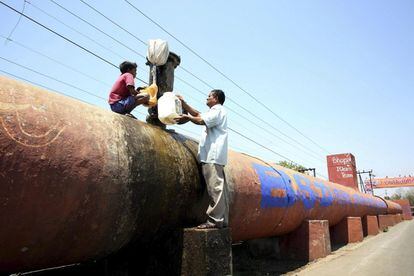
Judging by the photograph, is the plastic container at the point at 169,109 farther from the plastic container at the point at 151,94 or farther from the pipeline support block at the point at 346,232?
the pipeline support block at the point at 346,232

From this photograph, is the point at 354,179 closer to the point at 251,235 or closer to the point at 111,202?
the point at 251,235

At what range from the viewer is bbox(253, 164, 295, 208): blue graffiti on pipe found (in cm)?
567

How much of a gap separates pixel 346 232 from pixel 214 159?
10.5 meters

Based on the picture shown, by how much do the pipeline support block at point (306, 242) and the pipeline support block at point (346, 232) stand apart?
4.68m

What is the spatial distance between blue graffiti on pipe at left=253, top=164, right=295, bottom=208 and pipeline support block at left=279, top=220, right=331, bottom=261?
5.06 feet

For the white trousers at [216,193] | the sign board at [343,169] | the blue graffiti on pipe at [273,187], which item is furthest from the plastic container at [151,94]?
the sign board at [343,169]

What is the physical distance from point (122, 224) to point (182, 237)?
2.59ft

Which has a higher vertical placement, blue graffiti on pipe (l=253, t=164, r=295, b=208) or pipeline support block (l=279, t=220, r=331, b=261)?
blue graffiti on pipe (l=253, t=164, r=295, b=208)

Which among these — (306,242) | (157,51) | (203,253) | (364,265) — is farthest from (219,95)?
(364,265)

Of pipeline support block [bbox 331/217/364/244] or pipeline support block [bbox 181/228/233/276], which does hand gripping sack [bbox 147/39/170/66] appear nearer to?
pipeline support block [bbox 181/228/233/276]

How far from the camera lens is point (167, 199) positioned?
3377 millimetres

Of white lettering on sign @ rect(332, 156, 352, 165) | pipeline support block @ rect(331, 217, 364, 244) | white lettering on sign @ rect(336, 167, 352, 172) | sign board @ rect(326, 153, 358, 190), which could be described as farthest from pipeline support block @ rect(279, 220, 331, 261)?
white lettering on sign @ rect(332, 156, 352, 165)

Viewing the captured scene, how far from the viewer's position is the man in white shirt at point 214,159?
3674 millimetres

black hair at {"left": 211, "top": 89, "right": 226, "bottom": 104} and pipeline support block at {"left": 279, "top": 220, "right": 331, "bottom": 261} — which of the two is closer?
black hair at {"left": 211, "top": 89, "right": 226, "bottom": 104}
